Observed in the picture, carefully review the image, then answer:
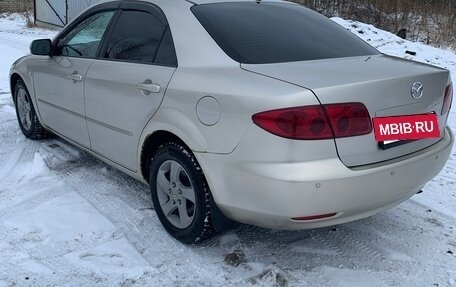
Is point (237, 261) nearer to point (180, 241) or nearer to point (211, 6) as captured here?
point (180, 241)

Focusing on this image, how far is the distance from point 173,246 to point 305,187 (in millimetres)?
1118

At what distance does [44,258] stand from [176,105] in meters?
1.23

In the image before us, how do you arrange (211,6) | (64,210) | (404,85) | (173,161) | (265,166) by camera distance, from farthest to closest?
(64,210) < (211,6) < (173,161) < (404,85) < (265,166)

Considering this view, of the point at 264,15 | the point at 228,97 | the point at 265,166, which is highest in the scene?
the point at 264,15

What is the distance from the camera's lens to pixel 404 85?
2.63 meters

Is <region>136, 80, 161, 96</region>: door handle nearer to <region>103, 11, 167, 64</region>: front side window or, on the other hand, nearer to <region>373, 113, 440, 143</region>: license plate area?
<region>103, 11, 167, 64</region>: front side window

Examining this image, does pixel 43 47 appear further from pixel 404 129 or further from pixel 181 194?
pixel 404 129

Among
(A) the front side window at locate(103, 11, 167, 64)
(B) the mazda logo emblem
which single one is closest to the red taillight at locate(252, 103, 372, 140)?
(B) the mazda logo emblem

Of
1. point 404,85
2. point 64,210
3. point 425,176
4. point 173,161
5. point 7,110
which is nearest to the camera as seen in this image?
point 404,85

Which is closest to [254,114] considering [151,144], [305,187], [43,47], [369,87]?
[305,187]

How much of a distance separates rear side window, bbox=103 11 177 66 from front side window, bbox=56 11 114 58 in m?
0.21

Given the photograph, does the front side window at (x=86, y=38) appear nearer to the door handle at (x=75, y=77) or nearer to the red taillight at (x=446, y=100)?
the door handle at (x=75, y=77)

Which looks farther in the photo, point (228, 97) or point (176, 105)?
point (176, 105)

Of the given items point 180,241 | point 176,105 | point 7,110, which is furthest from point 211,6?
point 7,110
